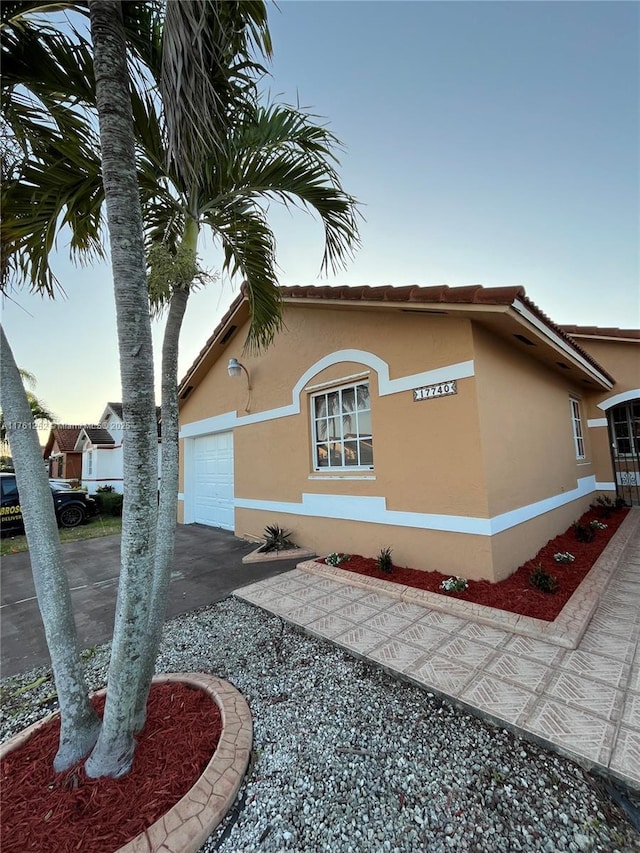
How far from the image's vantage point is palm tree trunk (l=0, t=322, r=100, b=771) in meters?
2.00

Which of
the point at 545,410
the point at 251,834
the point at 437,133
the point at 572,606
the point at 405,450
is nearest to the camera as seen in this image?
the point at 251,834

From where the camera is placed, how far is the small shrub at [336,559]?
5.76 m

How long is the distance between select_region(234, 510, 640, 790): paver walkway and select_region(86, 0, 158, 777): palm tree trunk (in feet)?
6.91

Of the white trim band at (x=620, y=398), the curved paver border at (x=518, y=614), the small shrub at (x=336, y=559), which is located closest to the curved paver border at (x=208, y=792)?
the curved paver border at (x=518, y=614)

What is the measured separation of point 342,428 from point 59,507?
11.9 m

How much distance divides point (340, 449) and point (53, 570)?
4.86 meters

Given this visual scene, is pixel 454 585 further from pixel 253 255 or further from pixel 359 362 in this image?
pixel 253 255

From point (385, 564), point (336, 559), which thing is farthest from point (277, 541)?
point (385, 564)

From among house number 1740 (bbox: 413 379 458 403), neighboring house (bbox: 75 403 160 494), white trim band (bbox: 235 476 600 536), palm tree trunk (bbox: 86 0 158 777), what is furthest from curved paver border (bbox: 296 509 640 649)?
neighboring house (bbox: 75 403 160 494)

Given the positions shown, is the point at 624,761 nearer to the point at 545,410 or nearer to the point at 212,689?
the point at 212,689

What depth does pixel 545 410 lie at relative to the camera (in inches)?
275

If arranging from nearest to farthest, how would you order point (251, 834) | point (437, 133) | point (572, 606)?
point (251, 834) → point (572, 606) → point (437, 133)

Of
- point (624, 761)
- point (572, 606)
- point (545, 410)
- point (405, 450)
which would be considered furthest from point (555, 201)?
point (624, 761)

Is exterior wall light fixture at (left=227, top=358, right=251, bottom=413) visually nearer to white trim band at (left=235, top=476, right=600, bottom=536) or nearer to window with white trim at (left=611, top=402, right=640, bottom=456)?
white trim band at (left=235, top=476, right=600, bottom=536)
